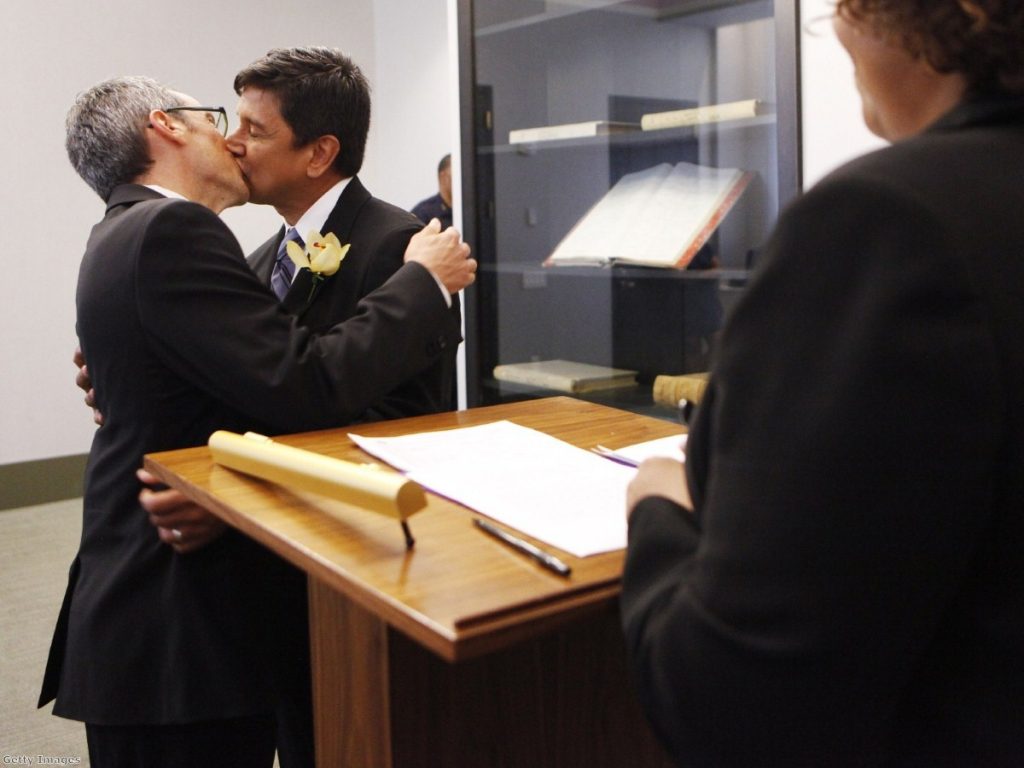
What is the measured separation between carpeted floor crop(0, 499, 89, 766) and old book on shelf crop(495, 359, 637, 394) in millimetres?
1442

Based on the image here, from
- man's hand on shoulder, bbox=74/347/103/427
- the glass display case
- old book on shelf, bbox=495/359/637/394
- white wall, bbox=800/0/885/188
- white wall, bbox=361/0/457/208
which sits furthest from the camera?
white wall, bbox=361/0/457/208

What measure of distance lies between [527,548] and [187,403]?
0.83m

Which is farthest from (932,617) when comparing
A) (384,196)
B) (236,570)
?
(384,196)

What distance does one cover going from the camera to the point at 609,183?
8.54 feet

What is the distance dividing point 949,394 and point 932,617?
15cm

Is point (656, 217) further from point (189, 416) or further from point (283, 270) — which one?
point (189, 416)

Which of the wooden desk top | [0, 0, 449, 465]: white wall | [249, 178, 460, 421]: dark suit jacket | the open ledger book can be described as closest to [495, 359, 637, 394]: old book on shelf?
the open ledger book

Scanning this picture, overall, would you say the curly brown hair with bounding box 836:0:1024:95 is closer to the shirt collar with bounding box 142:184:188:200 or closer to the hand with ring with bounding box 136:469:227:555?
the hand with ring with bounding box 136:469:227:555

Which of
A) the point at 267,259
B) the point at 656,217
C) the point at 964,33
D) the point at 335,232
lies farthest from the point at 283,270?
the point at 964,33

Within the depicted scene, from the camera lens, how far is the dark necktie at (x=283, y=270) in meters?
1.91

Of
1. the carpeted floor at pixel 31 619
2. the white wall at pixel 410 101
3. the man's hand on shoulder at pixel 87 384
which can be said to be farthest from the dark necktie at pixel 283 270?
the white wall at pixel 410 101

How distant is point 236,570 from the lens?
1.46 metres

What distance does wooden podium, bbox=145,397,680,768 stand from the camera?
0.73 m

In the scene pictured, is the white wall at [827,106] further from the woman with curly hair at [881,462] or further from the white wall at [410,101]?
the white wall at [410,101]
